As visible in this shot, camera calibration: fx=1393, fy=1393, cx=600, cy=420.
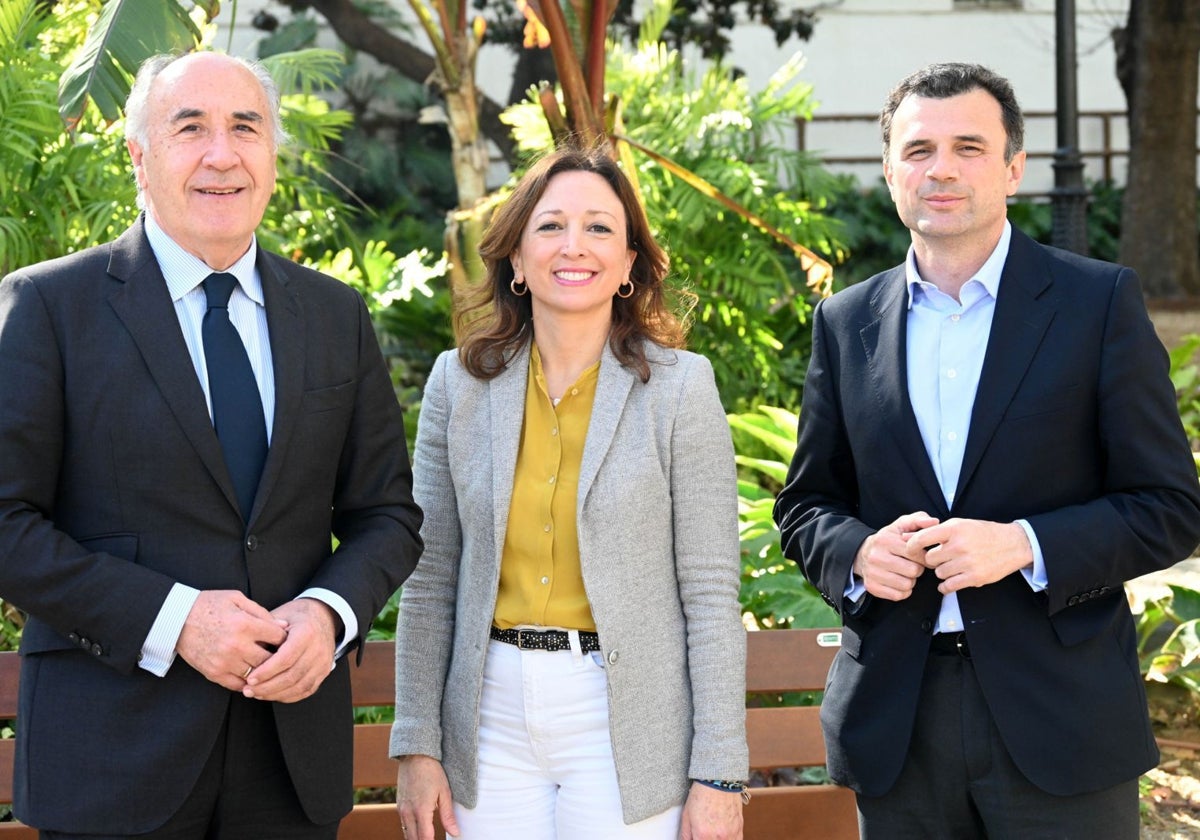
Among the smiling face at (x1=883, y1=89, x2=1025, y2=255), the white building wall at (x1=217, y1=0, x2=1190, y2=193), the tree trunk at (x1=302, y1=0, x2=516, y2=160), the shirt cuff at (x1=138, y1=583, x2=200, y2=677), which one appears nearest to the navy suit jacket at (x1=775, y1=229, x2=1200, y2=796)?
the smiling face at (x1=883, y1=89, x2=1025, y2=255)

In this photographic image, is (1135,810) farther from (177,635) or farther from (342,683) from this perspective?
(177,635)

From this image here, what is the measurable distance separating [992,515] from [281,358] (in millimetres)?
1404

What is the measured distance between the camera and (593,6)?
576 centimetres

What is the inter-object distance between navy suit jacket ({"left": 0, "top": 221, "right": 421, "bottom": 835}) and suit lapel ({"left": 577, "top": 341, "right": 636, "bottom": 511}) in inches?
18.7

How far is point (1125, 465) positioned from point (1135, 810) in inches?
27.0

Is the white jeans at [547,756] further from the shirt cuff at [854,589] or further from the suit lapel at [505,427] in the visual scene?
the shirt cuff at [854,589]

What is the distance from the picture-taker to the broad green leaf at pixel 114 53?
159 inches

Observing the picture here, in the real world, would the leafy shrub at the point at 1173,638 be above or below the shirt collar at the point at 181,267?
below

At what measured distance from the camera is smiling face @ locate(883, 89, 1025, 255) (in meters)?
2.74

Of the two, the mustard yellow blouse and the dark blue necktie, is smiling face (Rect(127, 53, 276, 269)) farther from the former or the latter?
the mustard yellow blouse

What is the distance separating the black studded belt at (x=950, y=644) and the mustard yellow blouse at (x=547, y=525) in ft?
2.22

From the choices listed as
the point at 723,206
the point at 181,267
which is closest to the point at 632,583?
the point at 181,267

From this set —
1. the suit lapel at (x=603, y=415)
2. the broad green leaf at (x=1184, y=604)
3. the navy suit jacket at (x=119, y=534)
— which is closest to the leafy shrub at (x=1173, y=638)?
the broad green leaf at (x=1184, y=604)

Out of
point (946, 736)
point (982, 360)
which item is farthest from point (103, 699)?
point (982, 360)
